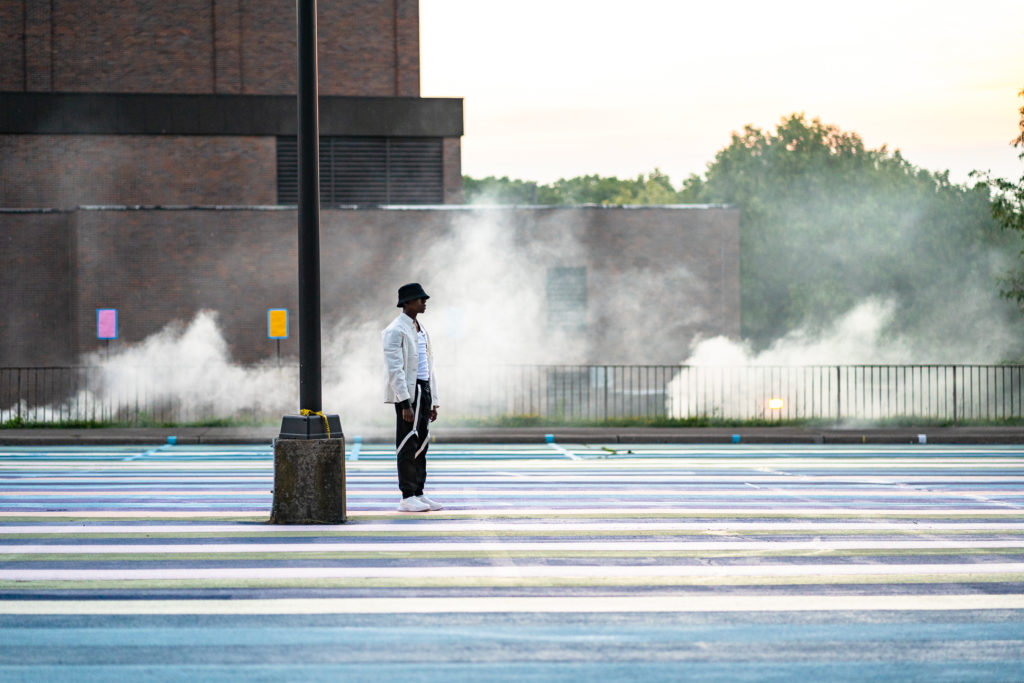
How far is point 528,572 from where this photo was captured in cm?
718

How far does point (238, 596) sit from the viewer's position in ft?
21.4

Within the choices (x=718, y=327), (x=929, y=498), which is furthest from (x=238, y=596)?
(x=718, y=327)

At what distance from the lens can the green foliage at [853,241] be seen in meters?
69.8

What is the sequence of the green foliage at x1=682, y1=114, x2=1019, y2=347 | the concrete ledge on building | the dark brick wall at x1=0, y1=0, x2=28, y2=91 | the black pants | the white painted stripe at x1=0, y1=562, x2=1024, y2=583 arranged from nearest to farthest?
the white painted stripe at x1=0, y1=562, x2=1024, y2=583
the black pants
the concrete ledge on building
the dark brick wall at x1=0, y1=0, x2=28, y2=91
the green foliage at x1=682, y1=114, x2=1019, y2=347

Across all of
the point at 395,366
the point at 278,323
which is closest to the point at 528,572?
the point at 395,366

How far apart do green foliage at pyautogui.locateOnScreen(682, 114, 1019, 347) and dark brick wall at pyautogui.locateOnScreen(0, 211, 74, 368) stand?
5164 centimetres

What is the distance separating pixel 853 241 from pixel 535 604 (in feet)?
234

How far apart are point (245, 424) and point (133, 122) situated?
510 inches

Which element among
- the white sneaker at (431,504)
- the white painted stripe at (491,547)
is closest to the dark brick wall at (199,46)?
the white sneaker at (431,504)

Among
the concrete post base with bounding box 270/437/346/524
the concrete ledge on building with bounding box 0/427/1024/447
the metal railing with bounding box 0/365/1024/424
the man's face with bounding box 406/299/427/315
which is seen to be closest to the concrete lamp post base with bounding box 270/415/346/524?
the concrete post base with bounding box 270/437/346/524

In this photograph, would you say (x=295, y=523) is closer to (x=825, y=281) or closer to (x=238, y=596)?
(x=238, y=596)

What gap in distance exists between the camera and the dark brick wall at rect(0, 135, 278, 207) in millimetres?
31172

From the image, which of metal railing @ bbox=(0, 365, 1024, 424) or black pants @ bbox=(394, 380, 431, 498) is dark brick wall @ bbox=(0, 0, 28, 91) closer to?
metal railing @ bbox=(0, 365, 1024, 424)

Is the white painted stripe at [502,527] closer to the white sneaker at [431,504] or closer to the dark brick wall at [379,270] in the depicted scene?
the white sneaker at [431,504]
